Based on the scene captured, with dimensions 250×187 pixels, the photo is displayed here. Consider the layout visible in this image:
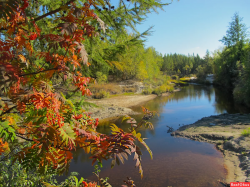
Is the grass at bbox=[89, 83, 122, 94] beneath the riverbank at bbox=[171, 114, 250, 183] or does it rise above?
above

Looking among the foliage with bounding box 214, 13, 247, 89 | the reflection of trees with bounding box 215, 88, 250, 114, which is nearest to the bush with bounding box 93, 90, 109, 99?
the reflection of trees with bounding box 215, 88, 250, 114

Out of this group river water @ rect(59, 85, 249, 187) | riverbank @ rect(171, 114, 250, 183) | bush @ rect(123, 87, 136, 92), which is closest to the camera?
river water @ rect(59, 85, 249, 187)

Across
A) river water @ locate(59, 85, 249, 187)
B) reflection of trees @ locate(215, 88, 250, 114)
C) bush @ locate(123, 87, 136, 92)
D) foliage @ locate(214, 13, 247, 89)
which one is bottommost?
river water @ locate(59, 85, 249, 187)

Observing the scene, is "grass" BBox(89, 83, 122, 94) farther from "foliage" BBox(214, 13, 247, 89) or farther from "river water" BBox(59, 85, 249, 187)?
"foliage" BBox(214, 13, 247, 89)

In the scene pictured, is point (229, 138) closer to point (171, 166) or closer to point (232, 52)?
point (171, 166)

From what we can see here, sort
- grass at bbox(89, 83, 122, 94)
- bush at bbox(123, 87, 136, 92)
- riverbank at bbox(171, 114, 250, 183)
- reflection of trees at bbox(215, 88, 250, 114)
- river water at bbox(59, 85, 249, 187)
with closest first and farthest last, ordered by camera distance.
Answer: river water at bbox(59, 85, 249, 187) < riverbank at bbox(171, 114, 250, 183) < reflection of trees at bbox(215, 88, 250, 114) < grass at bbox(89, 83, 122, 94) < bush at bbox(123, 87, 136, 92)

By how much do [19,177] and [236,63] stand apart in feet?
98.7

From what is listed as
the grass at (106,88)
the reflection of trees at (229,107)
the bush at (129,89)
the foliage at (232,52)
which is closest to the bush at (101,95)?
the grass at (106,88)

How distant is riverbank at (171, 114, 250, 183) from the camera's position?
527 cm

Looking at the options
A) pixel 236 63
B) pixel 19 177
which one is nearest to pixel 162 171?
pixel 19 177

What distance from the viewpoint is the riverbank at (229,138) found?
5266 mm

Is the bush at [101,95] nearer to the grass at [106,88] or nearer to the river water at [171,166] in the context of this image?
the grass at [106,88]

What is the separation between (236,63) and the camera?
25609 mm

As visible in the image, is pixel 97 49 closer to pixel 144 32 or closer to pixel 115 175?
pixel 144 32
